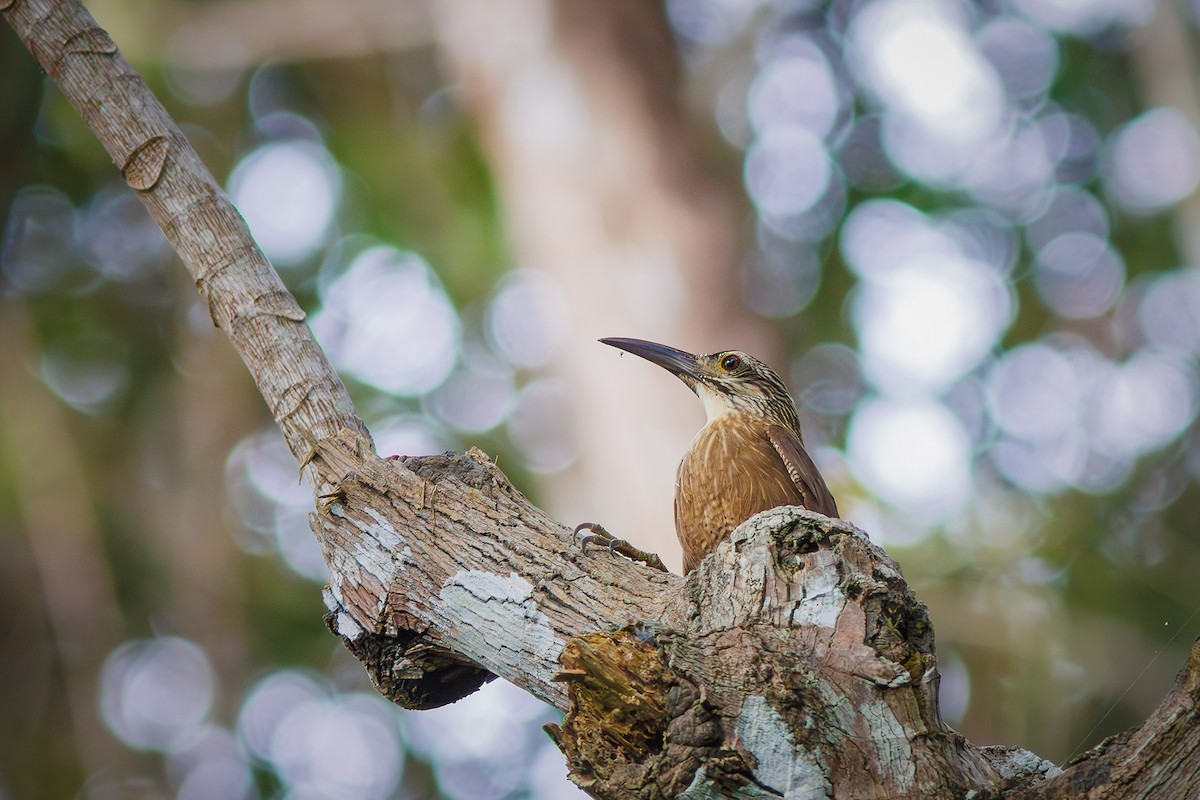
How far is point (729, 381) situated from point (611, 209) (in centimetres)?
258

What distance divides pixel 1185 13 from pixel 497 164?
4319 millimetres

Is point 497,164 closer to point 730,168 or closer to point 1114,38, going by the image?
point 730,168

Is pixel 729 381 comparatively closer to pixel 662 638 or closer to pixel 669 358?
pixel 669 358

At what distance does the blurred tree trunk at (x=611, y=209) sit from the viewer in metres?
6.46

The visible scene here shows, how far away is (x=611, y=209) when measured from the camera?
7.07m

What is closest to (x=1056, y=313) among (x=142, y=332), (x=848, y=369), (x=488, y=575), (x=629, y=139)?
(x=848, y=369)

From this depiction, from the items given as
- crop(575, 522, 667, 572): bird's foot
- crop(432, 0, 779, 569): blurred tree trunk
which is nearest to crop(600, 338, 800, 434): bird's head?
crop(432, 0, 779, 569): blurred tree trunk

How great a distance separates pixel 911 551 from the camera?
816cm

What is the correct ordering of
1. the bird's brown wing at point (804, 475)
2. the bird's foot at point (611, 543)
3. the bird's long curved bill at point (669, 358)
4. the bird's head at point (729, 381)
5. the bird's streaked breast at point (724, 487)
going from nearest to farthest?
the bird's foot at point (611, 543) → the bird's streaked breast at point (724, 487) → the bird's brown wing at point (804, 475) → the bird's long curved bill at point (669, 358) → the bird's head at point (729, 381)

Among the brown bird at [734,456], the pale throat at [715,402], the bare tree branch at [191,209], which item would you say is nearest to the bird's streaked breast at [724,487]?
the brown bird at [734,456]

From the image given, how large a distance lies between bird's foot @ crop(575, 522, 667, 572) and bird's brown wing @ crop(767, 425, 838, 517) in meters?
1.04

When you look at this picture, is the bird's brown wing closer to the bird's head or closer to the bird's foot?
the bird's head

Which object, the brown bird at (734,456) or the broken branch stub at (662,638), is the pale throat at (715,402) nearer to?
the brown bird at (734,456)

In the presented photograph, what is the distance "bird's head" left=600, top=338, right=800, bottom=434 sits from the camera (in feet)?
15.5
